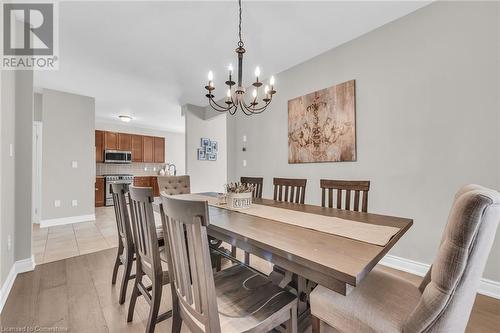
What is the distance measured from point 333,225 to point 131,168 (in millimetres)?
7315

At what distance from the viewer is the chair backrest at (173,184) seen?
271 centimetres

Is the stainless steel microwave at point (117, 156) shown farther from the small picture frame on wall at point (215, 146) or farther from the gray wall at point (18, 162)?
the gray wall at point (18, 162)

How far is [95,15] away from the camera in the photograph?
2.11 metres

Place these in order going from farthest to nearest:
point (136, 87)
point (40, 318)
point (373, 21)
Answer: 1. point (136, 87)
2. point (373, 21)
3. point (40, 318)

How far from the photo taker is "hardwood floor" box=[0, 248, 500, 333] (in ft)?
4.81

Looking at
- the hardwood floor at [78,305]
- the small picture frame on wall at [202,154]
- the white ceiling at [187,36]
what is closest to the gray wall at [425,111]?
the white ceiling at [187,36]

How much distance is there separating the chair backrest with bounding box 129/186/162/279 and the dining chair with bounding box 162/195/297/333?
0.70 ft

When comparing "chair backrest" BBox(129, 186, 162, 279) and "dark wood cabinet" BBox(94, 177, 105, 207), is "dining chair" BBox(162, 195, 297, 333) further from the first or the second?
"dark wood cabinet" BBox(94, 177, 105, 207)

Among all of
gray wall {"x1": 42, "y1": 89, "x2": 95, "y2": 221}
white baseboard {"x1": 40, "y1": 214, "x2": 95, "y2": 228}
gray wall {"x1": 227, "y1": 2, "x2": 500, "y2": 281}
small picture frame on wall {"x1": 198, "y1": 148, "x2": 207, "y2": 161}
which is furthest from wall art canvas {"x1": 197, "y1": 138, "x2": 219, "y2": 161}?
gray wall {"x1": 227, "y1": 2, "x2": 500, "y2": 281}

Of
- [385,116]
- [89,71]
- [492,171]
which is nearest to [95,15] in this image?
[89,71]

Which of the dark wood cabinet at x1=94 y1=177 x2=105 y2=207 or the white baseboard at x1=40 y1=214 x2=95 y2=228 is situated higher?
the dark wood cabinet at x1=94 y1=177 x2=105 y2=207

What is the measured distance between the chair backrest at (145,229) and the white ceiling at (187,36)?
1827mm

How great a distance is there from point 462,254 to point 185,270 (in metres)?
0.95

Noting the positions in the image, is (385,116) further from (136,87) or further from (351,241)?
(136,87)
